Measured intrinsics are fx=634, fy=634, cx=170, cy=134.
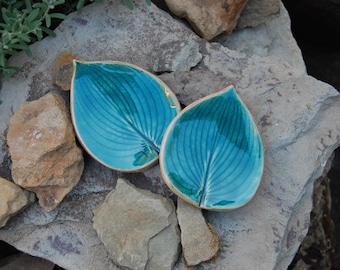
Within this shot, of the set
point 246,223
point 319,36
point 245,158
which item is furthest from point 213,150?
point 319,36

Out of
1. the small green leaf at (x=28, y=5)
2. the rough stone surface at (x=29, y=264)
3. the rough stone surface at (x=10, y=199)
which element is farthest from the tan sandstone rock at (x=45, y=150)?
the rough stone surface at (x=29, y=264)

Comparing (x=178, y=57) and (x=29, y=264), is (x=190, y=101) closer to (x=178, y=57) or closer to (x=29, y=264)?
(x=178, y=57)

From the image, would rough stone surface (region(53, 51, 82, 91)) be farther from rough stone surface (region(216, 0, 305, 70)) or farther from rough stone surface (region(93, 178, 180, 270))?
rough stone surface (region(216, 0, 305, 70))

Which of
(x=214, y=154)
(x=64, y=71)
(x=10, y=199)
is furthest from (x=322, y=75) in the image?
(x=10, y=199)

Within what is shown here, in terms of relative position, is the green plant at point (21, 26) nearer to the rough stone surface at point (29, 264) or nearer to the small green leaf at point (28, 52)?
the small green leaf at point (28, 52)

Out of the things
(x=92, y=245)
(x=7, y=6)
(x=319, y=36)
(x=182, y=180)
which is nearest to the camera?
(x=182, y=180)

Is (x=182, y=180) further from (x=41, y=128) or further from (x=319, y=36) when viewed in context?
(x=319, y=36)
